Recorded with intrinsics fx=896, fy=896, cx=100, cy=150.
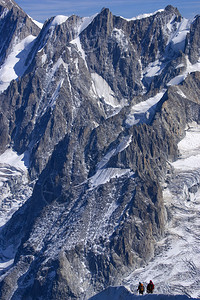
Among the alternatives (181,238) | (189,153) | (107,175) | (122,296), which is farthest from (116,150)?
(122,296)

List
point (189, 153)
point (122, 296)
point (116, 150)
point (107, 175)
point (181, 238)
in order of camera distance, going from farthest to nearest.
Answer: point (189, 153), point (116, 150), point (107, 175), point (181, 238), point (122, 296)

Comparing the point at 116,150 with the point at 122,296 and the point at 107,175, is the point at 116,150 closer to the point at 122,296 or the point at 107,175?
the point at 107,175

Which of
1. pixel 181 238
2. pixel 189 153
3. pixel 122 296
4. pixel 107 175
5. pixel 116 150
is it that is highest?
pixel 122 296

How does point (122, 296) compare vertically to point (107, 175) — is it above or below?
above

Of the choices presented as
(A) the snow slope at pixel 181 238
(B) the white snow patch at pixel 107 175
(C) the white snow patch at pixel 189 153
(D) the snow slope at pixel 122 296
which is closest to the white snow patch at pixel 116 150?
(B) the white snow patch at pixel 107 175

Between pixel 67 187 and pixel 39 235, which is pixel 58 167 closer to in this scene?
pixel 67 187

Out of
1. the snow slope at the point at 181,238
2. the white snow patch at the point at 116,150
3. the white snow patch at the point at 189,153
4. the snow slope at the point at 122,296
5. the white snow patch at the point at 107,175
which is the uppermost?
the snow slope at the point at 122,296

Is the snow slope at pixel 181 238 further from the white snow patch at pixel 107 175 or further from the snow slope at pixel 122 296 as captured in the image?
the snow slope at pixel 122 296

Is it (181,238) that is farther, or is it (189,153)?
(189,153)

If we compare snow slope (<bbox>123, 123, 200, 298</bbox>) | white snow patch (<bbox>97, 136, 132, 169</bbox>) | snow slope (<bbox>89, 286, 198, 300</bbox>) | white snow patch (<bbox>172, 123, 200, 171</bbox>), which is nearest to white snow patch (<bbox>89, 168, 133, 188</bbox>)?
white snow patch (<bbox>97, 136, 132, 169</bbox>)

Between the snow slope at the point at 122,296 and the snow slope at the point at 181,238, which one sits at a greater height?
the snow slope at the point at 122,296

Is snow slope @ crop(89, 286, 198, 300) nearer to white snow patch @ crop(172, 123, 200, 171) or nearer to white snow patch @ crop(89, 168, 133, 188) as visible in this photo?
white snow patch @ crop(89, 168, 133, 188)

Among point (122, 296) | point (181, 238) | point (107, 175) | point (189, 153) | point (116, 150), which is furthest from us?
point (189, 153)
